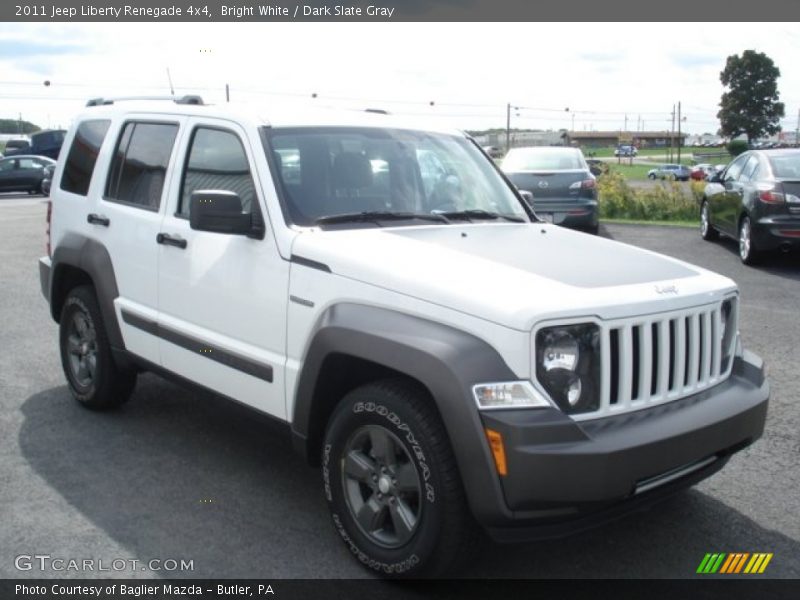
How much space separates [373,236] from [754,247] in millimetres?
8912

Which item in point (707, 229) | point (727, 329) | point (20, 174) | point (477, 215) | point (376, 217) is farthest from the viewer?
point (20, 174)

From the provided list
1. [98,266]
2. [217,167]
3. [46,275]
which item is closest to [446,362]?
[217,167]

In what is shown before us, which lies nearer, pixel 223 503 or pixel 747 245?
pixel 223 503

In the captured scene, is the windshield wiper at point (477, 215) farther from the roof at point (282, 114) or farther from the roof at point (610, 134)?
the roof at point (610, 134)

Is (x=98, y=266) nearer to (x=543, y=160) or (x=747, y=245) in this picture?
(x=747, y=245)

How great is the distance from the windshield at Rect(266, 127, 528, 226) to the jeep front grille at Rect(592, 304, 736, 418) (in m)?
1.40

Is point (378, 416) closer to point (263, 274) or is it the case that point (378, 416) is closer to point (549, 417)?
point (549, 417)

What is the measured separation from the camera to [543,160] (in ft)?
50.0

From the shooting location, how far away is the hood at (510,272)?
11.1ft

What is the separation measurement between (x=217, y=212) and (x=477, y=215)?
1461 millimetres

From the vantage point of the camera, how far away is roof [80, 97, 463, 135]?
15.2 ft

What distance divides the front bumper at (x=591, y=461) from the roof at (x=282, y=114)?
7.18ft

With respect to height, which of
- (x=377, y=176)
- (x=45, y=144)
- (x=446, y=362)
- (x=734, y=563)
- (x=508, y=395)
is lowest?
(x=734, y=563)

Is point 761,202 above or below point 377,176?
below
